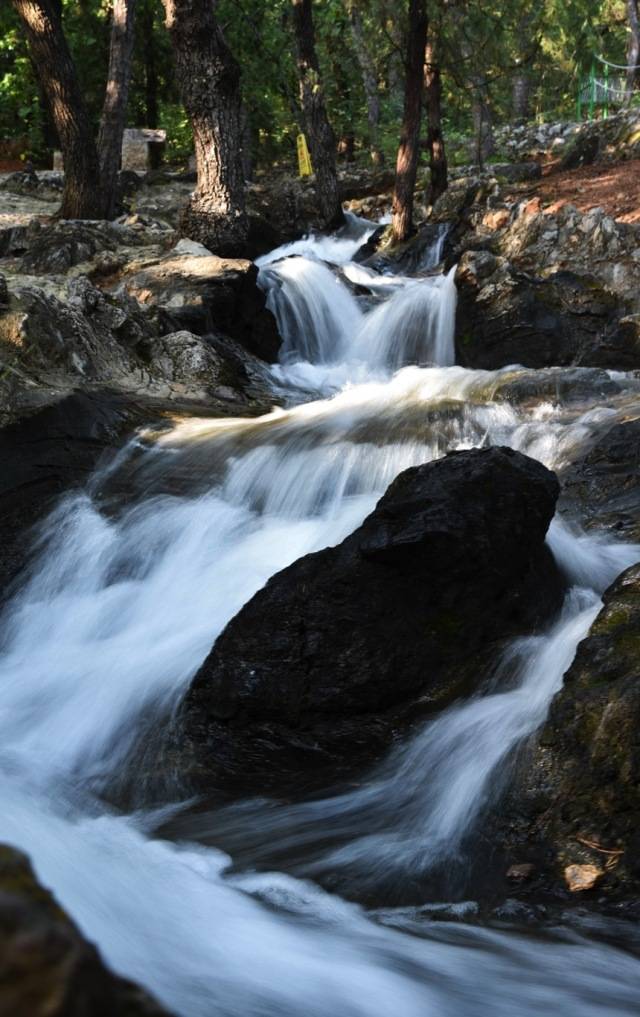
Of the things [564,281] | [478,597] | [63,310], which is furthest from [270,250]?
[478,597]

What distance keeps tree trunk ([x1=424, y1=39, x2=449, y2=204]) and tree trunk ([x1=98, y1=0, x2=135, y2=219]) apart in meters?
4.90

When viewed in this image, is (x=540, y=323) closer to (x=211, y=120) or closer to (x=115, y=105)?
(x=211, y=120)

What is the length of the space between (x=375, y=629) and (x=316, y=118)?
14062mm

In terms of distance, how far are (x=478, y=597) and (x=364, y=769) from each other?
1.02 meters

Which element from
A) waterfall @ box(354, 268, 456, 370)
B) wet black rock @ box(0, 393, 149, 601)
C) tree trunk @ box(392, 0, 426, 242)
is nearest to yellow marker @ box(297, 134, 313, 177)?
tree trunk @ box(392, 0, 426, 242)

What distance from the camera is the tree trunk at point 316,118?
15875mm

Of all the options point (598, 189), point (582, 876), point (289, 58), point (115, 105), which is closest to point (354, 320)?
point (115, 105)

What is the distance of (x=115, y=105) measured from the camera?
1481cm

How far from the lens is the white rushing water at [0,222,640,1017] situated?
2.68 m

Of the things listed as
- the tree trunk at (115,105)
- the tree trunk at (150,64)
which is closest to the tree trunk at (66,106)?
the tree trunk at (115,105)

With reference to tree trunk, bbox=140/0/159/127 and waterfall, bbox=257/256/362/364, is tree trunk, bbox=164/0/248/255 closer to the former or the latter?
waterfall, bbox=257/256/362/364

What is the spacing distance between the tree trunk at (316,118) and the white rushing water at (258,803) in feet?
28.1

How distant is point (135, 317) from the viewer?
9.52 m

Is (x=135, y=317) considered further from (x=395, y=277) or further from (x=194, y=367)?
(x=395, y=277)
